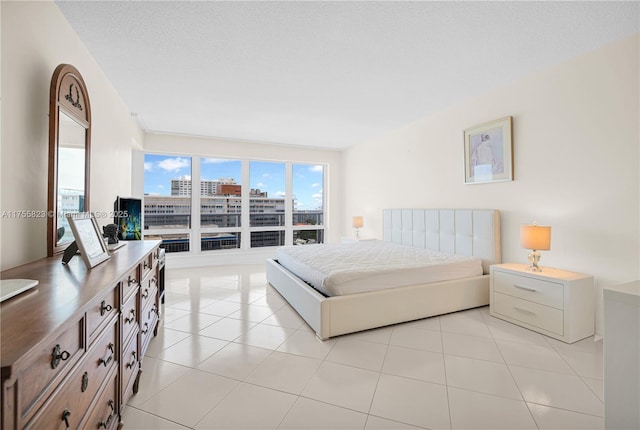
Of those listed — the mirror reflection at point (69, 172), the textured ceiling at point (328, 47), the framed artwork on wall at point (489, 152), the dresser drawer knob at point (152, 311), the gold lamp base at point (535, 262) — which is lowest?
the dresser drawer knob at point (152, 311)

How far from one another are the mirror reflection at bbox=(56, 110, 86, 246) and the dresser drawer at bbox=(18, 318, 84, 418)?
48.2 inches

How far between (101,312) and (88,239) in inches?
25.1

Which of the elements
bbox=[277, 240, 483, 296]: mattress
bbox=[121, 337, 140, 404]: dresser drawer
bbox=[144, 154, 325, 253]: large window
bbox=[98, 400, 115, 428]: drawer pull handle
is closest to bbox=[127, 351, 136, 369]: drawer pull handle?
bbox=[121, 337, 140, 404]: dresser drawer

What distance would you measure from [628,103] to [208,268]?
5853 mm

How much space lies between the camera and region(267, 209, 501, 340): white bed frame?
2.44m

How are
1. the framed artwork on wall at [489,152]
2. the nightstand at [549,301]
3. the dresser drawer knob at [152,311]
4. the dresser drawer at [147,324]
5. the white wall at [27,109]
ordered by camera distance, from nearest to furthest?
the white wall at [27,109] → the dresser drawer at [147,324] → the dresser drawer knob at [152,311] → the nightstand at [549,301] → the framed artwork on wall at [489,152]

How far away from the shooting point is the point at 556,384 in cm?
177

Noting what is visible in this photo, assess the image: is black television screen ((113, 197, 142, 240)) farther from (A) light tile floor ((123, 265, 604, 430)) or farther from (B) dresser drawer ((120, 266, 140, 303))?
(B) dresser drawer ((120, 266, 140, 303))

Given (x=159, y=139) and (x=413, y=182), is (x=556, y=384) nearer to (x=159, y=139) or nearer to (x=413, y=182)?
(x=413, y=182)

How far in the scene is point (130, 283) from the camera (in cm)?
160

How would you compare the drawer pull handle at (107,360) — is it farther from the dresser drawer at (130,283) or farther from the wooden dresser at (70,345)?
the dresser drawer at (130,283)

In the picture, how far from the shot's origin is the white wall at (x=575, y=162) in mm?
2221

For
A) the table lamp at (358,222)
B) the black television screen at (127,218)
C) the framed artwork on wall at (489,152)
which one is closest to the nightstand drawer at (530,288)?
the framed artwork on wall at (489,152)

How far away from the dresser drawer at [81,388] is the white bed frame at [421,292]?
1503mm
